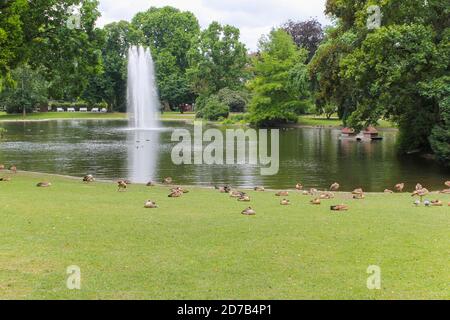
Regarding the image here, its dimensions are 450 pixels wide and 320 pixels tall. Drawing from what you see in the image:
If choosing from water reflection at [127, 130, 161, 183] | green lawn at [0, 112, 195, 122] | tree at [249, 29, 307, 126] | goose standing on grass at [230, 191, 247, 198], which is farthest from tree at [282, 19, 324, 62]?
goose standing on grass at [230, 191, 247, 198]

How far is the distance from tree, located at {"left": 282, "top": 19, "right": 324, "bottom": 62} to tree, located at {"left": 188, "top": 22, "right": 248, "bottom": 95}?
9.25 m

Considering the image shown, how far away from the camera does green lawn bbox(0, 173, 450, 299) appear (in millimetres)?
7277

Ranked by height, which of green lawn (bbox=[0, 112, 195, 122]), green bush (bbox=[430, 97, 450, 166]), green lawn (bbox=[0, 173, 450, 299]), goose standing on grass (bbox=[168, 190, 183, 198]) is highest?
green lawn (bbox=[0, 112, 195, 122])

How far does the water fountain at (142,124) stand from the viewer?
96.9 ft

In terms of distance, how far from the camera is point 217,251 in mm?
9164

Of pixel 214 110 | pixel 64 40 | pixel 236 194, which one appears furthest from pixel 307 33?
pixel 236 194

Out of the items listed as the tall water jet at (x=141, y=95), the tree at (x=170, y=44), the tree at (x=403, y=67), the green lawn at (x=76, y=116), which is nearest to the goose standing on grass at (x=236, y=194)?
the tree at (x=403, y=67)

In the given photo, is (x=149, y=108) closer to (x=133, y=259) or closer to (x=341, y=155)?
(x=341, y=155)

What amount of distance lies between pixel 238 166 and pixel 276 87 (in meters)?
42.3

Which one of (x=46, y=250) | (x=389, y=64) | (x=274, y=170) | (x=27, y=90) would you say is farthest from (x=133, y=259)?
(x=27, y=90)

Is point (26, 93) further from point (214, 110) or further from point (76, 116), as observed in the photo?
point (214, 110)

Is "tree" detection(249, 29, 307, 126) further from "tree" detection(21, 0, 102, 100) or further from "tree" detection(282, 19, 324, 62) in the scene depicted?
"tree" detection(21, 0, 102, 100)
